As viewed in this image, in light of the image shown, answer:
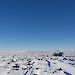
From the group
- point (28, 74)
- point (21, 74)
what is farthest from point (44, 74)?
point (21, 74)

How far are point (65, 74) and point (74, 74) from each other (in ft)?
6.48

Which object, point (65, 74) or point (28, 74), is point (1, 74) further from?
point (65, 74)

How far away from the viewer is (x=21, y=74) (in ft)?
77.0

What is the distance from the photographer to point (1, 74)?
76.4 feet

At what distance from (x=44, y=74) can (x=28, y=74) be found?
3.58 meters

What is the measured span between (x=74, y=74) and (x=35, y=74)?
8.67m

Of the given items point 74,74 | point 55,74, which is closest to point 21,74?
point 55,74

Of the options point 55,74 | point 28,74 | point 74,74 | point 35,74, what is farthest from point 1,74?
point 74,74

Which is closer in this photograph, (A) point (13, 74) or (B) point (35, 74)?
(B) point (35, 74)

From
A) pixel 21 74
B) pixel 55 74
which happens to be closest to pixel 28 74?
pixel 21 74

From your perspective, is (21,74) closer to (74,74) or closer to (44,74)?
(44,74)

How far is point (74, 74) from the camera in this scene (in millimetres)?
22688

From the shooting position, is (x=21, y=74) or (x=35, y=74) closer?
(x=35, y=74)

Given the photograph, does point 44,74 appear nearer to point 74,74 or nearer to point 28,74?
point 28,74
